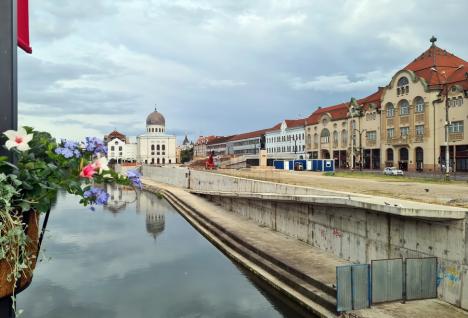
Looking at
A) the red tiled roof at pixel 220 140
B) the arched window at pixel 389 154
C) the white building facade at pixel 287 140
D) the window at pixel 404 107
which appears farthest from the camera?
the red tiled roof at pixel 220 140

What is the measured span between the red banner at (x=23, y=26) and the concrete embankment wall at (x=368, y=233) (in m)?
13.1

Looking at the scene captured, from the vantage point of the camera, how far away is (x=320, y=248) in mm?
21594

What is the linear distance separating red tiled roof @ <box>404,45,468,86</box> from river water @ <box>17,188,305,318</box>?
46.5 metres

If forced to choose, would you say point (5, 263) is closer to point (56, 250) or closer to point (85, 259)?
point (85, 259)

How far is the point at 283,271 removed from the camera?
18.5 meters

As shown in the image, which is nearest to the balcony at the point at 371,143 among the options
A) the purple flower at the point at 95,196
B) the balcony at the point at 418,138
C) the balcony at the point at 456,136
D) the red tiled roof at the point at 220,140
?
the balcony at the point at 418,138

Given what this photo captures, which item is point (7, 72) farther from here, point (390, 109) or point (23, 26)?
point (390, 109)

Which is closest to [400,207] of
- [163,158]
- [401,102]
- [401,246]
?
[401,246]

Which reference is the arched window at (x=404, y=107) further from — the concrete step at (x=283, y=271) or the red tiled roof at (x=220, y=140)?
the red tiled roof at (x=220, y=140)

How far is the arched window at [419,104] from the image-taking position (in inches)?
2378

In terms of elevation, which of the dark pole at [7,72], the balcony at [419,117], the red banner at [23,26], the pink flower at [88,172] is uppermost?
the balcony at [419,117]

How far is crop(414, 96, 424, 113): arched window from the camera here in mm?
60391

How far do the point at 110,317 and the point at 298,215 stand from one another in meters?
12.8

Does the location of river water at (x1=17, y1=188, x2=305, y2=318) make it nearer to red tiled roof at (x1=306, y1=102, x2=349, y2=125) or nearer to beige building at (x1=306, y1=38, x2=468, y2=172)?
beige building at (x1=306, y1=38, x2=468, y2=172)
